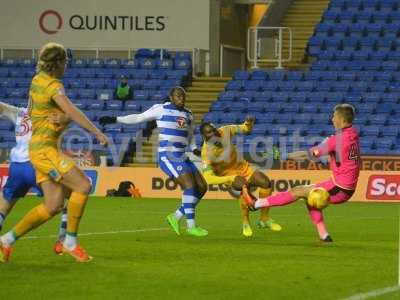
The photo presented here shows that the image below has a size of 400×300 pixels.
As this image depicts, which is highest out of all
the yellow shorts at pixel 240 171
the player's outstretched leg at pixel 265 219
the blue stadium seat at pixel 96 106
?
the blue stadium seat at pixel 96 106

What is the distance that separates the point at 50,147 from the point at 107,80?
26.5 metres

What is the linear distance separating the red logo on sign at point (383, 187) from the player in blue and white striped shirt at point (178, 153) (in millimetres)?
12652

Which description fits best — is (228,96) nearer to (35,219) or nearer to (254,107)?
(254,107)

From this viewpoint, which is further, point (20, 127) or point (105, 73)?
point (105, 73)

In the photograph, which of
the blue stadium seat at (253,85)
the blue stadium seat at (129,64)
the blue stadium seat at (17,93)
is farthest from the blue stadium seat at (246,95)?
the blue stadium seat at (17,93)

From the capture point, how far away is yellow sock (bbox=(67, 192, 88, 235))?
12.4 m

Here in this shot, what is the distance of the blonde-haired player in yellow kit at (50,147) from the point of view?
1216cm

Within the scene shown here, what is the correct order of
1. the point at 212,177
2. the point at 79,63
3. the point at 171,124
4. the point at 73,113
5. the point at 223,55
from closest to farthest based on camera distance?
the point at 73,113 → the point at 171,124 → the point at 212,177 → the point at 79,63 → the point at 223,55

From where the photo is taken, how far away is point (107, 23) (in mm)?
40844

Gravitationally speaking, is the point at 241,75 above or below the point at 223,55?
below

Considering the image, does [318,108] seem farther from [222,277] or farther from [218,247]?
[222,277]

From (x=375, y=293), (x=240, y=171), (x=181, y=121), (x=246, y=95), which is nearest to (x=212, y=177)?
(x=240, y=171)

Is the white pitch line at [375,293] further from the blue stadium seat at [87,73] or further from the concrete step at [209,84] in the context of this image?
the blue stadium seat at [87,73]

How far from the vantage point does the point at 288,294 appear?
1037 centimetres
